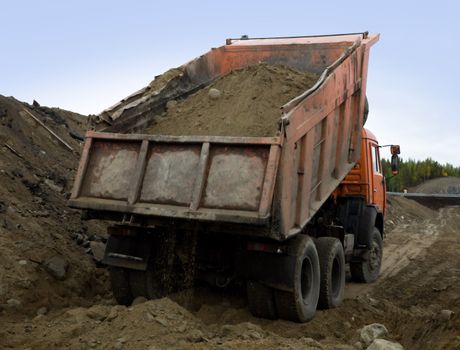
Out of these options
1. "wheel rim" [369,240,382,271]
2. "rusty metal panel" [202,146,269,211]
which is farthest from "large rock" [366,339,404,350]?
"wheel rim" [369,240,382,271]

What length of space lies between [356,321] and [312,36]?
4529 millimetres

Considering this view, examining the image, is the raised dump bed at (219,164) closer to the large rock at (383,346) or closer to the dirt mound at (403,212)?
the large rock at (383,346)

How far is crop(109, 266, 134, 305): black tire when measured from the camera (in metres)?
6.77

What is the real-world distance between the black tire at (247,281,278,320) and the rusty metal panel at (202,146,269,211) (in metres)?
1.09

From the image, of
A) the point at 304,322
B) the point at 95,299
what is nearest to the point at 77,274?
the point at 95,299

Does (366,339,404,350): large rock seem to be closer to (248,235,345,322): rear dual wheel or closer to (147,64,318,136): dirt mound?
(248,235,345,322): rear dual wheel

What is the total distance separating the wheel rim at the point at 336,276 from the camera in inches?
301

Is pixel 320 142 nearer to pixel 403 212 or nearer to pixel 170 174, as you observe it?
pixel 170 174

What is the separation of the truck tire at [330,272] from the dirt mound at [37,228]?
3.01 meters

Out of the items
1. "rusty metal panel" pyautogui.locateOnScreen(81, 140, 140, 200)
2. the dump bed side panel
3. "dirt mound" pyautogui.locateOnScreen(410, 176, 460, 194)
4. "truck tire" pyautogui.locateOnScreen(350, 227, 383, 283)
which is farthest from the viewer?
"dirt mound" pyautogui.locateOnScreen(410, 176, 460, 194)

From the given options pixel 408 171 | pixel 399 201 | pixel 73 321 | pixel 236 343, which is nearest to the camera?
pixel 236 343

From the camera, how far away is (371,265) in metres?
10.3

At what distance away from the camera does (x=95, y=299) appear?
7.48m

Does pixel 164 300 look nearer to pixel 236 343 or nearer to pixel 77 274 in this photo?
pixel 236 343
